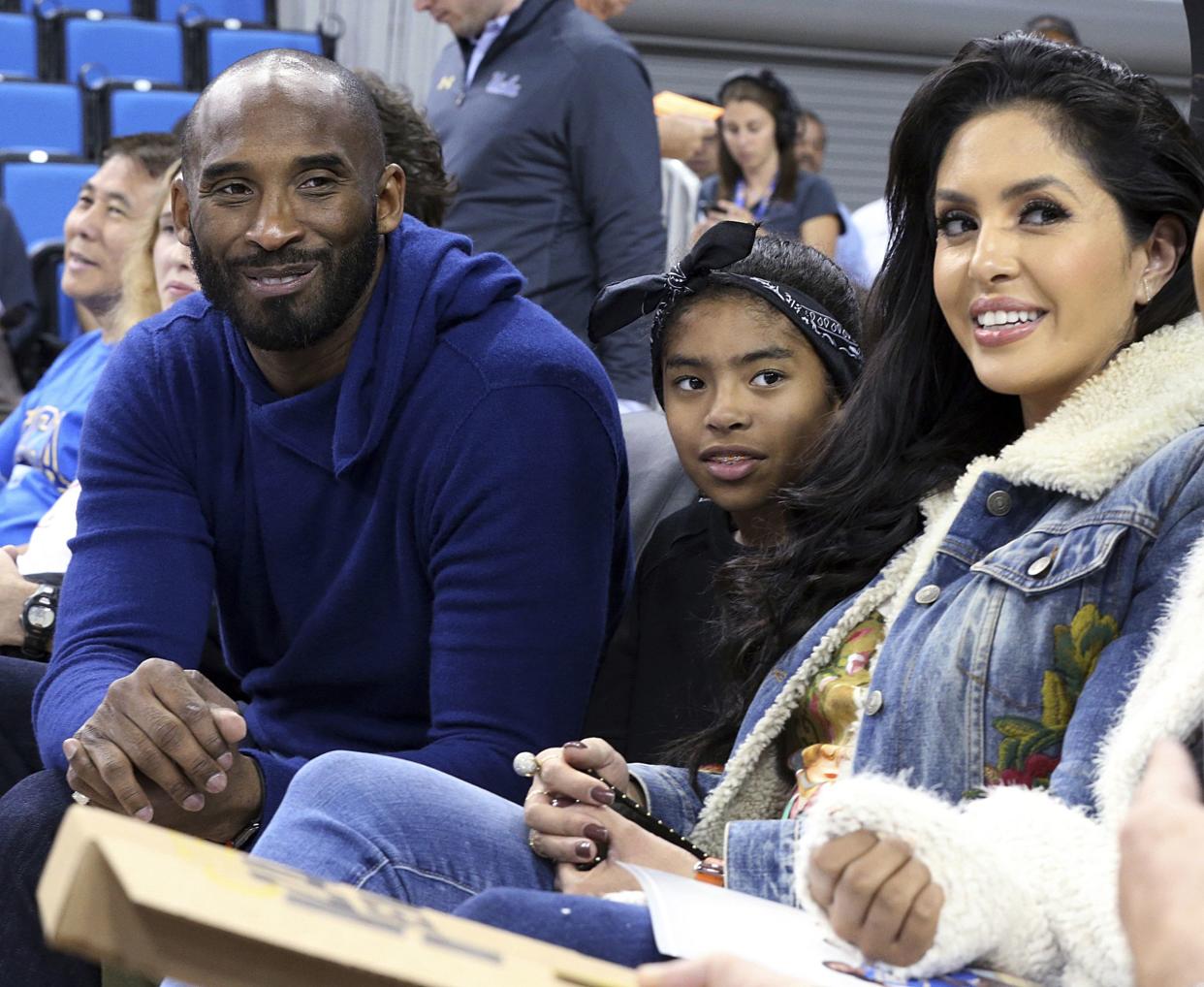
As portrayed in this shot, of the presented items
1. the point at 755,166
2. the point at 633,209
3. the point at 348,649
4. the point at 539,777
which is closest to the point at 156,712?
the point at 348,649

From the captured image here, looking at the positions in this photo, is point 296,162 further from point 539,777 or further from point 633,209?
point 633,209

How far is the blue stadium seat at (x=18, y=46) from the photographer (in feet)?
22.5

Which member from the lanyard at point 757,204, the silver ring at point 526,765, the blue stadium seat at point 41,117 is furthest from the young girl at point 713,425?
the blue stadium seat at point 41,117

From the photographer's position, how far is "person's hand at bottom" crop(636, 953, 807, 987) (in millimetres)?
1018

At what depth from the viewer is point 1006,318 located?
163cm

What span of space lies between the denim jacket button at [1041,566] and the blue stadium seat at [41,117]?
5608mm

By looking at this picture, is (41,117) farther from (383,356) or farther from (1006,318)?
(1006,318)

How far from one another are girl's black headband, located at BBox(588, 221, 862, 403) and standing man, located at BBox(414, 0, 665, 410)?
113cm

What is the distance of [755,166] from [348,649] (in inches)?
169

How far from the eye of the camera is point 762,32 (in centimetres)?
870

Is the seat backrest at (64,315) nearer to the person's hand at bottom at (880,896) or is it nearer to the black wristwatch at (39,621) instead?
the black wristwatch at (39,621)

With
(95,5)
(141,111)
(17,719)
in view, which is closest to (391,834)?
(17,719)

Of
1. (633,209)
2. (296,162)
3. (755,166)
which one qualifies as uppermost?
(296,162)

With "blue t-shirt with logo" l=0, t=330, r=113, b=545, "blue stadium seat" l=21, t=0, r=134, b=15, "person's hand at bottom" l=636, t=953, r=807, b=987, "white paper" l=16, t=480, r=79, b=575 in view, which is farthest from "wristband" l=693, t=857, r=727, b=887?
"blue stadium seat" l=21, t=0, r=134, b=15
